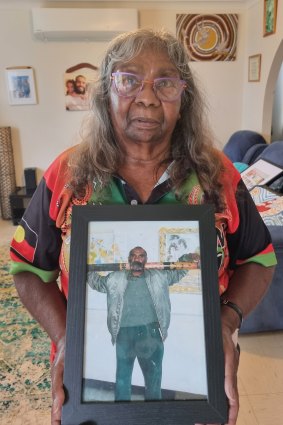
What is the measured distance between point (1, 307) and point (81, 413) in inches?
82.8

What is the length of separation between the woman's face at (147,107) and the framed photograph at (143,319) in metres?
0.21

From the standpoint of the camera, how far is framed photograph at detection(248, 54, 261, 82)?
12.5 ft

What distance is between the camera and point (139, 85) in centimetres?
80

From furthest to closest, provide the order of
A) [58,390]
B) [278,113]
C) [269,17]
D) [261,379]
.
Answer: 1. [278,113]
2. [269,17]
3. [261,379]
4. [58,390]

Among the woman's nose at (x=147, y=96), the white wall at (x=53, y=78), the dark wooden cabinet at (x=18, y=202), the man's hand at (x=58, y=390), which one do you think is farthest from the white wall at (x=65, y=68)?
the man's hand at (x=58, y=390)

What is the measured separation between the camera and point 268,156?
321cm

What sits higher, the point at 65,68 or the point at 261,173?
the point at 65,68

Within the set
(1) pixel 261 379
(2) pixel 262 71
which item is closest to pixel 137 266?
(1) pixel 261 379

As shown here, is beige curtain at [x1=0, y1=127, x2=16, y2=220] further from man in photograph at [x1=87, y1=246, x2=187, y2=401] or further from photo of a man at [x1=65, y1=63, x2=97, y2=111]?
man in photograph at [x1=87, y1=246, x2=187, y2=401]

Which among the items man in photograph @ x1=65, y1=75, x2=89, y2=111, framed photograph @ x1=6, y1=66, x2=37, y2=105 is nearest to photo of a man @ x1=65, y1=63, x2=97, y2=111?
man in photograph @ x1=65, y1=75, x2=89, y2=111

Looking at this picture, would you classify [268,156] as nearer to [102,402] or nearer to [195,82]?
[195,82]

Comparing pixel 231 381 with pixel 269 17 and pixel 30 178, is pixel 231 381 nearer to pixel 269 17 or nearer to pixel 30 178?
pixel 269 17

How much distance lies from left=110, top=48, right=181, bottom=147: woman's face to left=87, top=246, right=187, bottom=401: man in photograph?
286 millimetres

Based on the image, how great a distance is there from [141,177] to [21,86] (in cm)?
367
